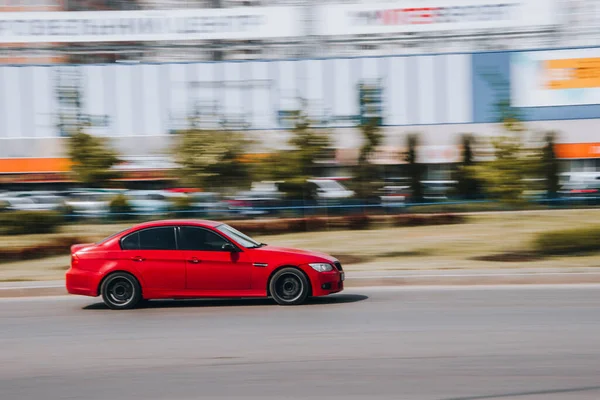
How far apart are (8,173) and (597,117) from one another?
33383 millimetres

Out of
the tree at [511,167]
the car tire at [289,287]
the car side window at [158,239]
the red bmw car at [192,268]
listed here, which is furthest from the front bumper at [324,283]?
the tree at [511,167]

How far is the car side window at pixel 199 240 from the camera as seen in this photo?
11875 mm

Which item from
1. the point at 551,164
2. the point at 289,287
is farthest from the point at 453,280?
the point at 551,164

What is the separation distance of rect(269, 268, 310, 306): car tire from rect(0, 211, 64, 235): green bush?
46.7 ft

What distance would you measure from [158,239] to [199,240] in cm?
62

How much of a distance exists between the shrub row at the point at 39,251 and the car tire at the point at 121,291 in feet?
28.1

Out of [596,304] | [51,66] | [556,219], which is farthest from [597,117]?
[596,304]

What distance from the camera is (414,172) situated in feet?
112

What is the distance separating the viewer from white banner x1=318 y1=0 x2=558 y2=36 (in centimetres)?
4541

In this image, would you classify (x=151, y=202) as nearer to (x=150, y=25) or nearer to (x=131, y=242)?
(x=131, y=242)

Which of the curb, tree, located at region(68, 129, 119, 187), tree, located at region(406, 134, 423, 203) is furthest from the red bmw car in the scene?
tree, located at region(406, 134, 423, 203)

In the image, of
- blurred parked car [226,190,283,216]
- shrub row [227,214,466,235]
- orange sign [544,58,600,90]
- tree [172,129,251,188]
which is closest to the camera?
tree [172,129,251,188]

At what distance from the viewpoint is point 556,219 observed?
79.6ft

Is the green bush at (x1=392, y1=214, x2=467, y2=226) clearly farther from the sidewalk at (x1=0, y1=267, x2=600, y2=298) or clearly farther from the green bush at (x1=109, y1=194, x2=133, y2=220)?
the sidewalk at (x1=0, y1=267, x2=600, y2=298)
